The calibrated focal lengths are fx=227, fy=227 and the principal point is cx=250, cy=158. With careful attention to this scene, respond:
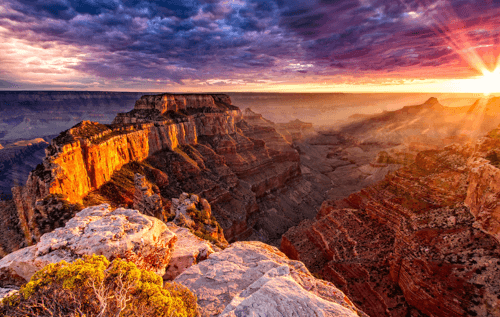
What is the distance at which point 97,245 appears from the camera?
1211cm

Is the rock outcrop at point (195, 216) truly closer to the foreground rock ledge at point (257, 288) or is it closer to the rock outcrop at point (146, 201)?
the rock outcrop at point (146, 201)

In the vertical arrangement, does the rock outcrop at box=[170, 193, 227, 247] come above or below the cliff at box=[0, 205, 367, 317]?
below

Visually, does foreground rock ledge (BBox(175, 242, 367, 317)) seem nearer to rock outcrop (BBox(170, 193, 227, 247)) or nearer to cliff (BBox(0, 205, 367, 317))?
cliff (BBox(0, 205, 367, 317))

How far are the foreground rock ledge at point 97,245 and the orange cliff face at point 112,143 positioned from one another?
12797 millimetres

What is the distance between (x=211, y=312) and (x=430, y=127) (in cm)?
19892

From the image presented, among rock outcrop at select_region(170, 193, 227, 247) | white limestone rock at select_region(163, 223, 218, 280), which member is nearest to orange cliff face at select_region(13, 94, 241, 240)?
rock outcrop at select_region(170, 193, 227, 247)

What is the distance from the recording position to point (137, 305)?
8398 mm

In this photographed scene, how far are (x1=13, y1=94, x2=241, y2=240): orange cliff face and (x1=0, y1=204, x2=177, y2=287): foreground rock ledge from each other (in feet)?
42.0

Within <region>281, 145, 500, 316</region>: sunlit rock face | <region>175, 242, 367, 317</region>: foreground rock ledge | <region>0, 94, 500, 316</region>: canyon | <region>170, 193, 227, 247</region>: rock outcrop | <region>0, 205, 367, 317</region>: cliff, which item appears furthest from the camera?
<region>170, 193, 227, 247</region>: rock outcrop

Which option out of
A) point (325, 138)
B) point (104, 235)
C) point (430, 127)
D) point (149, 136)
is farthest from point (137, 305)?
point (430, 127)

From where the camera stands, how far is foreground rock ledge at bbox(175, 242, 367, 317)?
1095 centimetres

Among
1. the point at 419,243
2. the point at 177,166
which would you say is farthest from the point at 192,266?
the point at 177,166

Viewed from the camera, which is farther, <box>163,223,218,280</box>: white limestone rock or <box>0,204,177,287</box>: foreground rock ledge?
<box>163,223,218,280</box>: white limestone rock

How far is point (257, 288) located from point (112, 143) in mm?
36274
